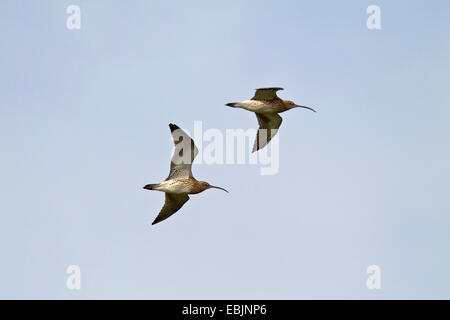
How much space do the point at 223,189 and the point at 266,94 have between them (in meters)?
2.93

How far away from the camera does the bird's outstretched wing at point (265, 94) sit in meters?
23.4

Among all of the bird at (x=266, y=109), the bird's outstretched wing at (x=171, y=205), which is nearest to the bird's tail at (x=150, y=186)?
the bird's outstretched wing at (x=171, y=205)

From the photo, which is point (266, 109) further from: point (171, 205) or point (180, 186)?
point (171, 205)

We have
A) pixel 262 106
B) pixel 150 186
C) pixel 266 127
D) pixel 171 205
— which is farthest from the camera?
pixel 266 127

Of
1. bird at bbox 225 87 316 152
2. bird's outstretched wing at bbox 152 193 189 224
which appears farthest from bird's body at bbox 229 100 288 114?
bird's outstretched wing at bbox 152 193 189 224

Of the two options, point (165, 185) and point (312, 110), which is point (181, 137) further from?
point (312, 110)

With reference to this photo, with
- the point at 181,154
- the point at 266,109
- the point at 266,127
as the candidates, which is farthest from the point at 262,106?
the point at 181,154

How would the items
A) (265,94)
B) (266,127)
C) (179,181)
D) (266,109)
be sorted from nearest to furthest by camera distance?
(179,181) → (265,94) → (266,109) → (266,127)

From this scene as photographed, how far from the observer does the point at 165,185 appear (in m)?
22.3

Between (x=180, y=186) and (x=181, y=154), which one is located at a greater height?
(x=181, y=154)

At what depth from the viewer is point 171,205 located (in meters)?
23.5

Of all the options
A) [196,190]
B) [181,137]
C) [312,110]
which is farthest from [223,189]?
[312,110]

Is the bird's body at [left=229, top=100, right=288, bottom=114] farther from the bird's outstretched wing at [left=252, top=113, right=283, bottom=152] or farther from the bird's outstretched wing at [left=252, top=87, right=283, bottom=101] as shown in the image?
the bird's outstretched wing at [left=252, top=113, right=283, bottom=152]

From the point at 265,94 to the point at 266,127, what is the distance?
1772mm
